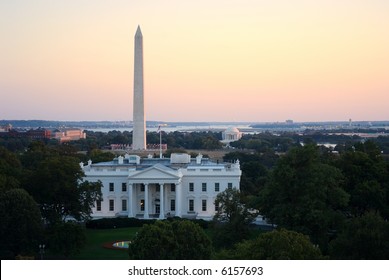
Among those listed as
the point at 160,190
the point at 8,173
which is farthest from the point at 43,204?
the point at 160,190

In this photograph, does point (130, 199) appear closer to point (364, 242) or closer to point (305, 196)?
point (305, 196)

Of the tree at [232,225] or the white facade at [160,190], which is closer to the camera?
the tree at [232,225]

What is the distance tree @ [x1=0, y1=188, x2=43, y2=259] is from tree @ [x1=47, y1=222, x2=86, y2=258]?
993 millimetres

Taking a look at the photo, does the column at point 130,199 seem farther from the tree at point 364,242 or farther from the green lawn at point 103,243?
the tree at point 364,242

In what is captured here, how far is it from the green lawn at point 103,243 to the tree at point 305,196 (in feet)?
39.0

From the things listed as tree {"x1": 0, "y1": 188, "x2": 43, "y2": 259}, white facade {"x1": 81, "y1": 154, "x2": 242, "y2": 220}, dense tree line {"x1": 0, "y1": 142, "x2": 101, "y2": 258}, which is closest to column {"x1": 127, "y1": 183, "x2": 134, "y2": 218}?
white facade {"x1": 81, "y1": 154, "x2": 242, "y2": 220}

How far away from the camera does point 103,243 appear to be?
5562 cm

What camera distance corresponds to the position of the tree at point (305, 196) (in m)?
49.1

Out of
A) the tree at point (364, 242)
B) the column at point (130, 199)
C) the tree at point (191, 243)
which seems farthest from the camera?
the column at point (130, 199)

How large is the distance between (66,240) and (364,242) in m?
20.7

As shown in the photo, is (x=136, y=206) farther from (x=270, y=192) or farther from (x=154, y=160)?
(x=270, y=192)

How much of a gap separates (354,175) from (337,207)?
5.63 meters

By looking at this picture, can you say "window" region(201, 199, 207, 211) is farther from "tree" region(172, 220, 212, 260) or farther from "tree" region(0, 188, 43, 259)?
"tree" region(172, 220, 212, 260)

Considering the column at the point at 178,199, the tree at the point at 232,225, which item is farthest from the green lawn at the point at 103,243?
the column at the point at 178,199
